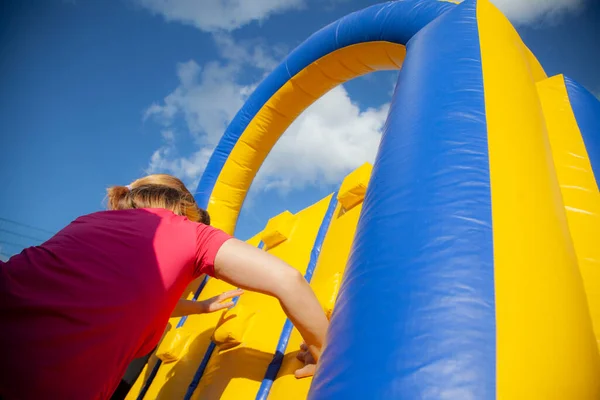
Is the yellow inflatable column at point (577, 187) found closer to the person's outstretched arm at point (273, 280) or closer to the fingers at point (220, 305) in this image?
the person's outstretched arm at point (273, 280)

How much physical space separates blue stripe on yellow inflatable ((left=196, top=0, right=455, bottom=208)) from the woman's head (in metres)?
1.28

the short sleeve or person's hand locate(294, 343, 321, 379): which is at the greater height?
the short sleeve

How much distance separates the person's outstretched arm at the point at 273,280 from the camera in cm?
87

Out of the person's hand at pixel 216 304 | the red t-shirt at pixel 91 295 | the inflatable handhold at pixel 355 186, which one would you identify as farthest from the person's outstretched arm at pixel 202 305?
the inflatable handhold at pixel 355 186

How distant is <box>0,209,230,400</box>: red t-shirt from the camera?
0.64 m

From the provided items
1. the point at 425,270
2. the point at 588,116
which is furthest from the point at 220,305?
the point at 588,116

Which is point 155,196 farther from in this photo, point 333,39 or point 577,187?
point 333,39

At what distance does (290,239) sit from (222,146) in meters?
1.24

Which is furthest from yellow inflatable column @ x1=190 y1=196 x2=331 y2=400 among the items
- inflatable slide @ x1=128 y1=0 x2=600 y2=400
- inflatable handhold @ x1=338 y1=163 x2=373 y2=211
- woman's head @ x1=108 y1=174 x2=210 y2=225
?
woman's head @ x1=108 y1=174 x2=210 y2=225

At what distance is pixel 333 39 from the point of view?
7.54 feet

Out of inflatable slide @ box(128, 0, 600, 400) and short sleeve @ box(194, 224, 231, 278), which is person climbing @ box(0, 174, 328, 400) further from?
inflatable slide @ box(128, 0, 600, 400)

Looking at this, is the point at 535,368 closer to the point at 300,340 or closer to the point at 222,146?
the point at 300,340

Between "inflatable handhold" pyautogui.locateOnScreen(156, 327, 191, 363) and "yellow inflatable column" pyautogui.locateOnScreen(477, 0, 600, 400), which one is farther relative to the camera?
"inflatable handhold" pyautogui.locateOnScreen(156, 327, 191, 363)

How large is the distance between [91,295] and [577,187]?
3.88 ft
